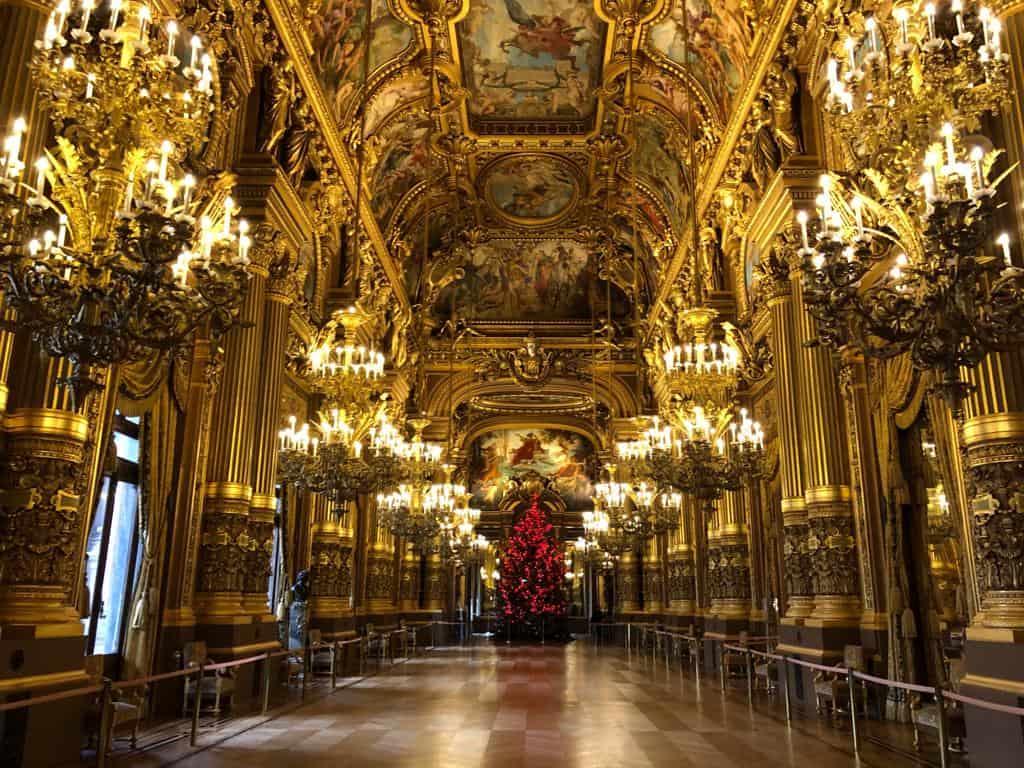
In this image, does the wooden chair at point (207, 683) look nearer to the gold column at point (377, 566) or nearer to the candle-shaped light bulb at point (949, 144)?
the candle-shaped light bulb at point (949, 144)

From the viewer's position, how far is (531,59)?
16.2m

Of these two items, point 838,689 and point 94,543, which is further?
point 94,543

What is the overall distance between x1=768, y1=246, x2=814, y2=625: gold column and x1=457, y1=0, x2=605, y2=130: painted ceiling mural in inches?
276

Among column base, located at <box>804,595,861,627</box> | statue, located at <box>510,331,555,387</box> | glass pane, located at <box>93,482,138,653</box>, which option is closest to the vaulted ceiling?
statue, located at <box>510,331,555,387</box>

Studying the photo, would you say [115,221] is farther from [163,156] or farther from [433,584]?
[433,584]

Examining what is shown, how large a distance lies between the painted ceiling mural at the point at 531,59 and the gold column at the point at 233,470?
7107mm

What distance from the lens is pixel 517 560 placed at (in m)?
31.4

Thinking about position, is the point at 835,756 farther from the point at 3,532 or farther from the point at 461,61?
the point at 461,61

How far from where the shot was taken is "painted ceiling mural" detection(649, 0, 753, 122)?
Answer: 12.9 meters

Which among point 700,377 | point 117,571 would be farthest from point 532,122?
point 117,571

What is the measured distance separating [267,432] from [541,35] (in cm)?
953

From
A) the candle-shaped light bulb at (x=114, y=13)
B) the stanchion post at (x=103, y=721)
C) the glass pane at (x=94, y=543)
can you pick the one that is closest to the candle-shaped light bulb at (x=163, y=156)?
the candle-shaped light bulb at (x=114, y=13)

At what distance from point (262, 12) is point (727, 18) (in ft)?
23.8

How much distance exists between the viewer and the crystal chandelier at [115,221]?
4598 millimetres
